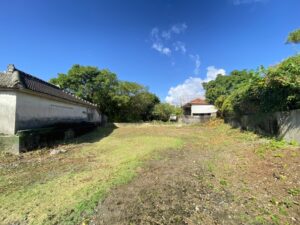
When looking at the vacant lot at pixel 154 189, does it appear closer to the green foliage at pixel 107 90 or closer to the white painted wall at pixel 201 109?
the green foliage at pixel 107 90

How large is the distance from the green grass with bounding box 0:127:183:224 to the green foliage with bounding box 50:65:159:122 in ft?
63.6

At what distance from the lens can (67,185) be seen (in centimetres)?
466

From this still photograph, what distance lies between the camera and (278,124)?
9.03 meters

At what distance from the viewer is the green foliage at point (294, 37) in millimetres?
11436

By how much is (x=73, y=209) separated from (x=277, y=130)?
8.93m

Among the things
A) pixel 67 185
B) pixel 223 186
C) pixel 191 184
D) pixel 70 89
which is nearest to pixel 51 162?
pixel 67 185

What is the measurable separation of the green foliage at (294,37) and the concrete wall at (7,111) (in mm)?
14580

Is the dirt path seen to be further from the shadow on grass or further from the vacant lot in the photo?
the shadow on grass

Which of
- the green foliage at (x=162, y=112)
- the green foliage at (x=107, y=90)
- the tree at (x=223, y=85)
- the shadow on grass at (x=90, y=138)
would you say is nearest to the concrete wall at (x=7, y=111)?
the shadow on grass at (x=90, y=138)

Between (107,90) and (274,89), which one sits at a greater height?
(107,90)

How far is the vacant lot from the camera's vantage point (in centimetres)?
334

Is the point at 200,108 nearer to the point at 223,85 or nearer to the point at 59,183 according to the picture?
the point at 223,85

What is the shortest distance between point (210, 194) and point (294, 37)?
38.4ft

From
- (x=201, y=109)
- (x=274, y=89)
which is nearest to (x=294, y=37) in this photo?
(x=274, y=89)
